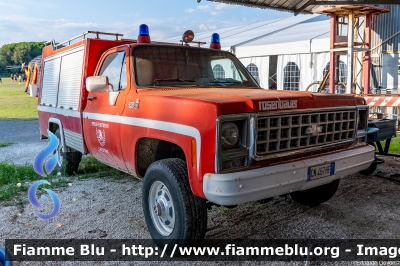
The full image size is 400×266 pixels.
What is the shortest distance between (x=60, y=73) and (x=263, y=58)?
34.4 feet

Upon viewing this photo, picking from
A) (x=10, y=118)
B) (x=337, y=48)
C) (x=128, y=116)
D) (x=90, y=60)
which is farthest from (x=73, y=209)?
(x=10, y=118)

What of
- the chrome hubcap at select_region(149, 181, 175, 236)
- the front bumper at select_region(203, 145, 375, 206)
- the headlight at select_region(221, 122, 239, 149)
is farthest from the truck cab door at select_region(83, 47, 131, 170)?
the front bumper at select_region(203, 145, 375, 206)

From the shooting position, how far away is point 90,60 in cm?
516

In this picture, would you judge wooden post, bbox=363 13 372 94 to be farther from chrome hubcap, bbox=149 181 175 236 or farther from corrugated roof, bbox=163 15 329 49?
chrome hubcap, bbox=149 181 175 236

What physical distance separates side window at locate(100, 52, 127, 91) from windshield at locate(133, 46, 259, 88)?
0.70 feet

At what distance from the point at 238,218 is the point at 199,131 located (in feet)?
5.68

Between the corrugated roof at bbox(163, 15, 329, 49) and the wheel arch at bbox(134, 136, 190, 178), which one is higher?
the corrugated roof at bbox(163, 15, 329, 49)

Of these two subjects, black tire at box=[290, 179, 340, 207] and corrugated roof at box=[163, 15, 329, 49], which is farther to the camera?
corrugated roof at box=[163, 15, 329, 49]

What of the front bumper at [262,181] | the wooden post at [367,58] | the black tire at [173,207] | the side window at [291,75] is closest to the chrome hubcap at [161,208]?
the black tire at [173,207]

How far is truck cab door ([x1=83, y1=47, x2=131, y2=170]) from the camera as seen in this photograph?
4.23 m

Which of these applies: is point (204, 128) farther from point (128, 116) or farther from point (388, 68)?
point (388, 68)

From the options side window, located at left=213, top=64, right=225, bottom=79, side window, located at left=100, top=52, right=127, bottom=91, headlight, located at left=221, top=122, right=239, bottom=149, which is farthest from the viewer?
side window, located at left=213, top=64, right=225, bottom=79

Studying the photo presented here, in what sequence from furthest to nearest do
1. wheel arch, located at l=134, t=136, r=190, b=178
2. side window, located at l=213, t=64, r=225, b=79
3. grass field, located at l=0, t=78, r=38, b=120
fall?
grass field, located at l=0, t=78, r=38, b=120
side window, located at l=213, t=64, r=225, b=79
wheel arch, located at l=134, t=136, r=190, b=178

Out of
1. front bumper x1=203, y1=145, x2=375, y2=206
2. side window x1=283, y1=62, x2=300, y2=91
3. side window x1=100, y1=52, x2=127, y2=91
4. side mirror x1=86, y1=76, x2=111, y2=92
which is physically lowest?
front bumper x1=203, y1=145, x2=375, y2=206
